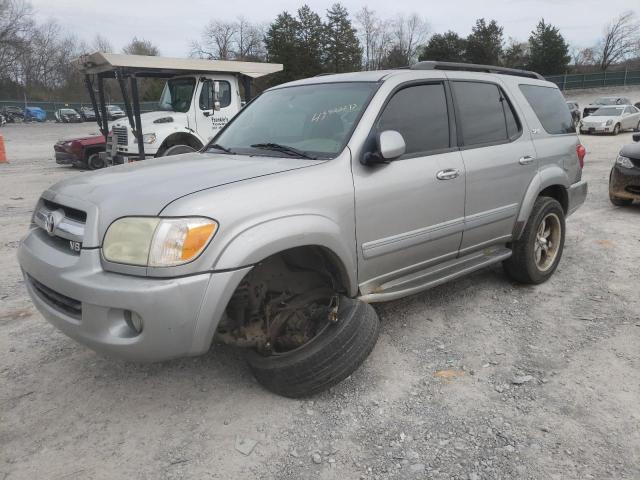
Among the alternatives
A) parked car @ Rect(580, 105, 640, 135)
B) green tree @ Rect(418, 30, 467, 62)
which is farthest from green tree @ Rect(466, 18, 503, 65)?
parked car @ Rect(580, 105, 640, 135)

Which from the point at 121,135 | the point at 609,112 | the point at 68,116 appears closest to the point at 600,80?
the point at 609,112

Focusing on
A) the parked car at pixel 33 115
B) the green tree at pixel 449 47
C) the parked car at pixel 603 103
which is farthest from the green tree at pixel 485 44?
the parked car at pixel 33 115

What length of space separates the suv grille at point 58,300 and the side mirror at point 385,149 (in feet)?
5.66

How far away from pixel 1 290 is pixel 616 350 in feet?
16.4

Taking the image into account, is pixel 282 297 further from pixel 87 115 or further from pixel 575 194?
pixel 87 115

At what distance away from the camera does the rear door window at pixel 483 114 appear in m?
3.65

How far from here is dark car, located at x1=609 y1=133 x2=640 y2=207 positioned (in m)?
7.37

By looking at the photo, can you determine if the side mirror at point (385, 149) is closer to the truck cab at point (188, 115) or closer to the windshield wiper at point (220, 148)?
the windshield wiper at point (220, 148)

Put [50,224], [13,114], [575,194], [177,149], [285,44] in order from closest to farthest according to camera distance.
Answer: [50,224], [575,194], [177,149], [13,114], [285,44]

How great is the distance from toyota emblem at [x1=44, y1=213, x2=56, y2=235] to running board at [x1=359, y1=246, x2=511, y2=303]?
1761 millimetres

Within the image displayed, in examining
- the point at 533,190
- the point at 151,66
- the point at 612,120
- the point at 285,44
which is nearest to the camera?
the point at 533,190

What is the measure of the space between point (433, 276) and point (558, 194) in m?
2.01

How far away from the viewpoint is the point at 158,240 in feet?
7.29

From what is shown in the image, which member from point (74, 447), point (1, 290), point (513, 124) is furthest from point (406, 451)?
point (1, 290)
